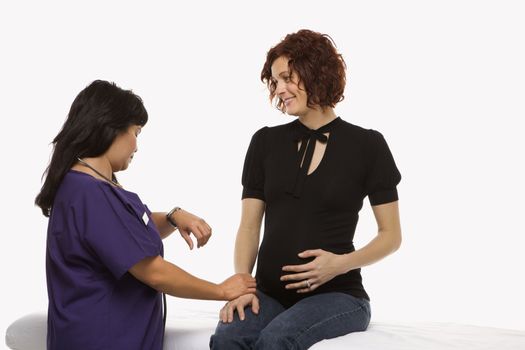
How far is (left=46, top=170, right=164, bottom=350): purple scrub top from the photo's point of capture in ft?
6.05

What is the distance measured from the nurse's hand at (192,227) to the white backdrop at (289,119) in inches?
54.6

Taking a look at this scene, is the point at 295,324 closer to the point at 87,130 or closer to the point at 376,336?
the point at 376,336

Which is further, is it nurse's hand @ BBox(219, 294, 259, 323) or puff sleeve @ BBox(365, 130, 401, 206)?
puff sleeve @ BBox(365, 130, 401, 206)

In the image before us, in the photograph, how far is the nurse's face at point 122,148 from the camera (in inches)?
77.5

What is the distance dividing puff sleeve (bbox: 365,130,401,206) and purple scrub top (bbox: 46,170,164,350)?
27.0 inches

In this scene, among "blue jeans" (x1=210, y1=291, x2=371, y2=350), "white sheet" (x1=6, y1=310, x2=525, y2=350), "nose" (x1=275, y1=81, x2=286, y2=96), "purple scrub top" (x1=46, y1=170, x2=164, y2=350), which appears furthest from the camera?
"nose" (x1=275, y1=81, x2=286, y2=96)

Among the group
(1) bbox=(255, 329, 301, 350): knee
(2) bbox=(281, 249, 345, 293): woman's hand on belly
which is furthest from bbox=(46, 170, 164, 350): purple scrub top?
(2) bbox=(281, 249, 345, 293): woman's hand on belly

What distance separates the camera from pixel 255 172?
94.7 inches

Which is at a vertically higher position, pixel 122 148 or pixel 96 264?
pixel 122 148

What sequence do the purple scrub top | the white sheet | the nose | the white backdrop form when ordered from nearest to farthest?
1. the purple scrub top
2. the white sheet
3. the nose
4. the white backdrop

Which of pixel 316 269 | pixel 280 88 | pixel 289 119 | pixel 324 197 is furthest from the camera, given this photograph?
pixel 289 119

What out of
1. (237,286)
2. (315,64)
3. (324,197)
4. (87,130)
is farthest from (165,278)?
(315,64)

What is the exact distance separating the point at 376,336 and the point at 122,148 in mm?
900

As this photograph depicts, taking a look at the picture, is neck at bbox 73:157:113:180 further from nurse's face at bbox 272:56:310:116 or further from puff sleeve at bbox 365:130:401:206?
puff sleeve at bbox 365:130:401:206
